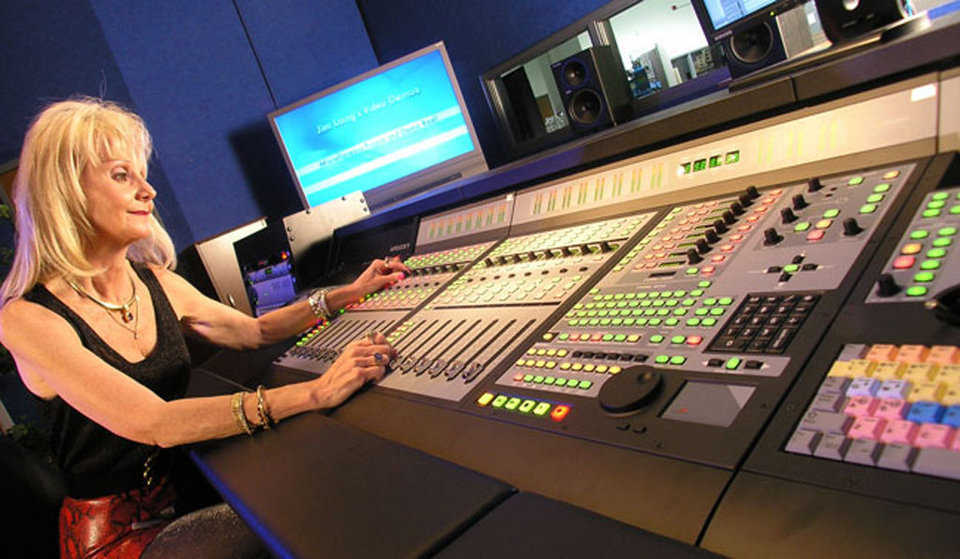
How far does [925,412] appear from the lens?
0.50m

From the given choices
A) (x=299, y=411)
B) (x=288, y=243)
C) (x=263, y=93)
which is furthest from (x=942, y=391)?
(x=263, y=93)

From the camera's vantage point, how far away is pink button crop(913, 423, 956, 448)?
0.47 meters

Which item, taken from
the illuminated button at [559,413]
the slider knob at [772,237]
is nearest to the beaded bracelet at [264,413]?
the illuminated button at [559,413]

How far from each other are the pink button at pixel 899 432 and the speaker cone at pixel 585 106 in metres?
1.79

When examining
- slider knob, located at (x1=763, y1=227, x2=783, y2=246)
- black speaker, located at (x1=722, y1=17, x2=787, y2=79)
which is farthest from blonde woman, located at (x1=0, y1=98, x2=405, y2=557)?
black speaker, located at (x1=722, y1=17, x2=787, y2=79)

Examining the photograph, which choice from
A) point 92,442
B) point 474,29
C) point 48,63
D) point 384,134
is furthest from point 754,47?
point 48,63

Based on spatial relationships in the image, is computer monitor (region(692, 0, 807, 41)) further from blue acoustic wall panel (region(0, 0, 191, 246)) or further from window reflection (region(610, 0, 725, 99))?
blue acoustic wall panel (region(0, 0, 191, 246))

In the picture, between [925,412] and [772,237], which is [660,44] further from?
[925,412]

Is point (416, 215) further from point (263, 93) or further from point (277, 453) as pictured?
point (263, 93)

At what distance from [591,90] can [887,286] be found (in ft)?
5.41

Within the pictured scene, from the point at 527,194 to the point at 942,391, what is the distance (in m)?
1.13

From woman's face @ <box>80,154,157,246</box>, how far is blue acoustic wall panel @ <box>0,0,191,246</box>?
71.5 inches

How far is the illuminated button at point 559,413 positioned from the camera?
29.7 inches

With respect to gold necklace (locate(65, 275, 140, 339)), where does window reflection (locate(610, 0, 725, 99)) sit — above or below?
above
